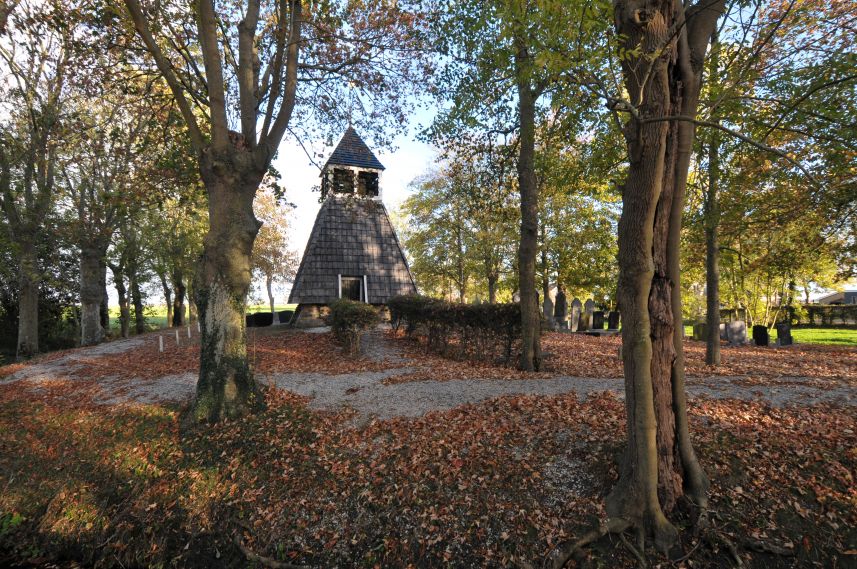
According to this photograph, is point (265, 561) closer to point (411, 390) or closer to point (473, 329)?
point (411, 390)

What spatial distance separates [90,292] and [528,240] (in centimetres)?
2002

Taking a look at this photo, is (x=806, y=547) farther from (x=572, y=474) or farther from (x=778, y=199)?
→ (x=778, y=199)

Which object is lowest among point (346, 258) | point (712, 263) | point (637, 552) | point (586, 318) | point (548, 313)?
point (637, 552)

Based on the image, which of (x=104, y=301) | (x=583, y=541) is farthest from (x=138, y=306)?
(x=583, y=541)

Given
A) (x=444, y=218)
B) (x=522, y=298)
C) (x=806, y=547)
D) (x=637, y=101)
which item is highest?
(x=444, y=218)

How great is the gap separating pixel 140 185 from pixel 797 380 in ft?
48.4

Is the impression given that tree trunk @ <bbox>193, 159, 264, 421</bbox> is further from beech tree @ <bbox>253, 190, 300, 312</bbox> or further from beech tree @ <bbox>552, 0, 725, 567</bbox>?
beech tree @ <bbox>253, 190, 300, 312</bbox>

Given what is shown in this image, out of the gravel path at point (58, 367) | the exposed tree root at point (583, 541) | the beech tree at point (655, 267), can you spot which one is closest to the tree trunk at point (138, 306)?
the gravel path at point (58, 367)

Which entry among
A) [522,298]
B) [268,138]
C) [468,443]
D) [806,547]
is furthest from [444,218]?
[806,547]

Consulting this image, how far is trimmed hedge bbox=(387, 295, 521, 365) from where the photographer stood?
32.9 feet

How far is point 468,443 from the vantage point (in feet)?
17.0

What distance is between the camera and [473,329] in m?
10.7

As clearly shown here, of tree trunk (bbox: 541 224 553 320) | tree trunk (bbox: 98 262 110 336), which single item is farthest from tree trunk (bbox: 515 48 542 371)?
tree trunk (bbox: 98 262 110 336)

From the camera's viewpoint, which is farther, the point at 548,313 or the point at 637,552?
the point at 548,313
